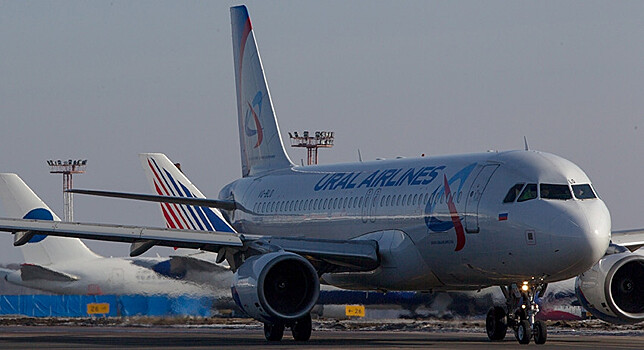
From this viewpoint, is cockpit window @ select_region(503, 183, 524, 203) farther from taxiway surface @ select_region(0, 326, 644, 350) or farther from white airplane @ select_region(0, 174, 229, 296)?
white airplane @ select_region(0, 174, 229, 296)

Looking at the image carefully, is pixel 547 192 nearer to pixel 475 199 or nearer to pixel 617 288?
pixel 475 199

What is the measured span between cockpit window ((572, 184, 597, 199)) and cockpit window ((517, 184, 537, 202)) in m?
0.74

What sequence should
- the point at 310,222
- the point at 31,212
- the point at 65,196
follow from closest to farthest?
the point at 310,222 → the point at 31,212 → the point at 65,196

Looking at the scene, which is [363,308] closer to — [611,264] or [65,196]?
[611,264]

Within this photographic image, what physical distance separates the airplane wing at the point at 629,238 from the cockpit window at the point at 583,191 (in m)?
3.48

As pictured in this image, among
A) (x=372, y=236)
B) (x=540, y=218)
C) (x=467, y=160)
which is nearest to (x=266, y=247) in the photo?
(x=372, y=236)

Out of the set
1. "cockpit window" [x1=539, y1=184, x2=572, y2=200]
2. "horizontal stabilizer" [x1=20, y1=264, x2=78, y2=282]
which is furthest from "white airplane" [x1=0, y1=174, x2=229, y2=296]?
"cockpit window" [x1=539, y1=184, x2=572, y2=200]

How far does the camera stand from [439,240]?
26.4 m

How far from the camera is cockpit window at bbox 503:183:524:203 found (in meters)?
24.9

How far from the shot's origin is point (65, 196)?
81938mm

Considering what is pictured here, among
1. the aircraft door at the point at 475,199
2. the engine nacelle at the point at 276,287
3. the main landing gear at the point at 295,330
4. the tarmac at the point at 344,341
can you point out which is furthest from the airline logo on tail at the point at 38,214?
the aircraft door at the point at 475,199

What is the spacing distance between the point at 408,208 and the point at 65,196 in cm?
5714

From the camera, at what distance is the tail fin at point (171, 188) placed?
43662mm

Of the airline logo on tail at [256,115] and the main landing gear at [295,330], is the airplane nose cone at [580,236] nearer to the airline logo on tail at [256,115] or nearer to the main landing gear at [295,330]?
the main landing gear at [295,330]
